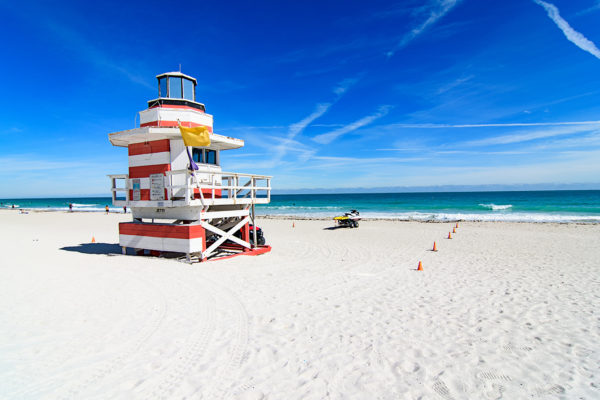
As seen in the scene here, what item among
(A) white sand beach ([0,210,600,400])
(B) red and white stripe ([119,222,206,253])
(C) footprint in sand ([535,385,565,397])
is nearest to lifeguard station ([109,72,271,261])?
(B) red and white stripe ([119,222,206,253])

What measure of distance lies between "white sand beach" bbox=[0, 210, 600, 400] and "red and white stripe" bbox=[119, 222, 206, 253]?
632mm

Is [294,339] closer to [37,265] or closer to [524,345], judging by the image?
[524,345]

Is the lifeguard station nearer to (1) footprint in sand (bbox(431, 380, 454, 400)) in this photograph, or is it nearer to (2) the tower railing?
(2) the tower railing

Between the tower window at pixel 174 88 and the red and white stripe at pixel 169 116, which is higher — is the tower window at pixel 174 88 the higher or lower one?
the higher one

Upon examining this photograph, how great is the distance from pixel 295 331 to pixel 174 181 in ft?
Result: 23.6

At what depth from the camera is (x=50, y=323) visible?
17.2 ft

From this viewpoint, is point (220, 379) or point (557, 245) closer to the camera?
point (220, 379)

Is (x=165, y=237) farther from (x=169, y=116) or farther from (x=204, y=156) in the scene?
(x=169, y=116)

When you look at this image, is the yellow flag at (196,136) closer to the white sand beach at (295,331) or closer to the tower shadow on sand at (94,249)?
the white sand beach at (295,331)

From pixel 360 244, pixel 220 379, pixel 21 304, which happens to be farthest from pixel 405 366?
pixel 360 244

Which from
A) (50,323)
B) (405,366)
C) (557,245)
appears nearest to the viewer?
(405,366)

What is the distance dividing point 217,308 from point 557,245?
16.0 metres

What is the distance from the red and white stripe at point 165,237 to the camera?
9500 mm

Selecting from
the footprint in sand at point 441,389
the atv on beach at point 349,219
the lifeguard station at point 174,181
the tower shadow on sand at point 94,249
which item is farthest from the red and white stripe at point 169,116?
the atv on beach at point 349,219
